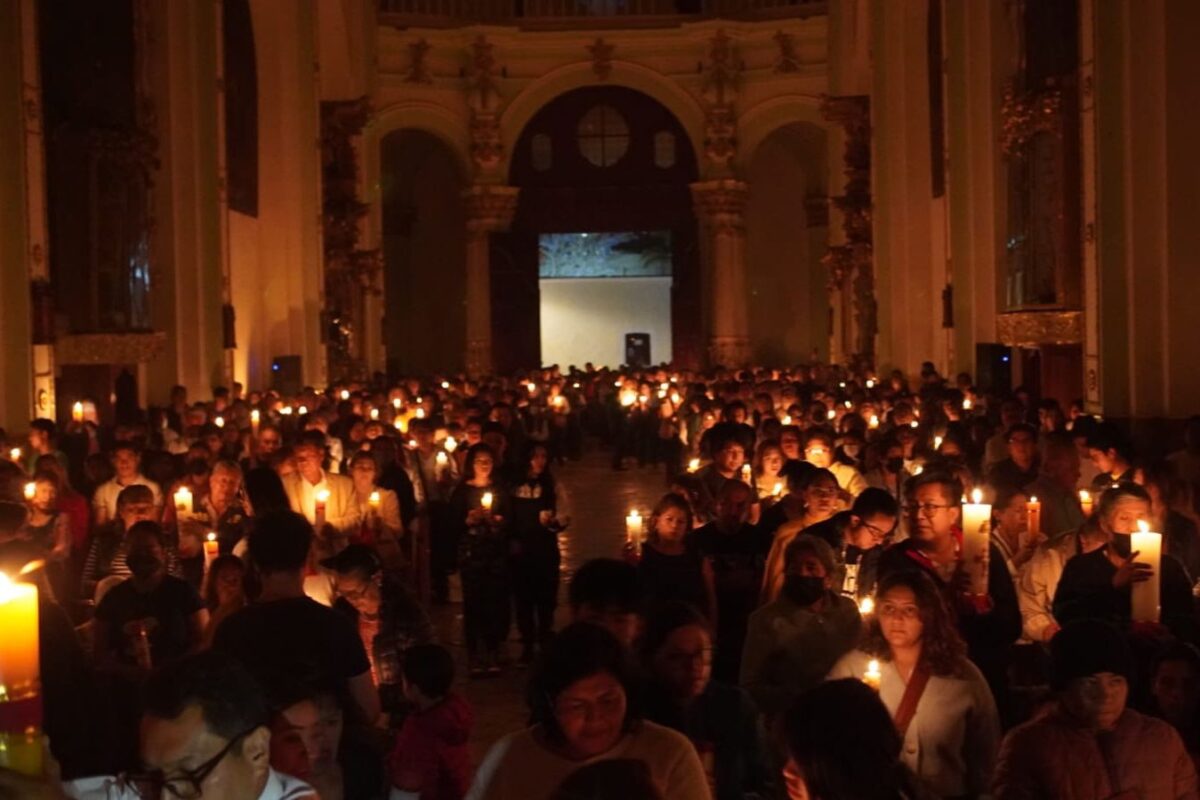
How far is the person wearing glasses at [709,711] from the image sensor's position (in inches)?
222

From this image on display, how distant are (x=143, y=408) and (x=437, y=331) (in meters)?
23.3

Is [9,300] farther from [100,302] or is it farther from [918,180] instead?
[918,180]

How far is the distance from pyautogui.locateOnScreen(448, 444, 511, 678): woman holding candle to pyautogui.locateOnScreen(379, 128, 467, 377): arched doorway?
106 feet

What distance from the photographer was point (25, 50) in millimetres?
16516

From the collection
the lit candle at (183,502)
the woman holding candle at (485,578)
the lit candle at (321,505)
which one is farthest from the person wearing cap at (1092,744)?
the woman holding candle at (485,578)

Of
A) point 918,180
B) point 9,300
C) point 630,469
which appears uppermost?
point 918,180

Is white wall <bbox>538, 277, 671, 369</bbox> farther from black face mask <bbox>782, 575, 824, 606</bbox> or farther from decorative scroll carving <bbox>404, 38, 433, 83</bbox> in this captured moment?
black face mask <bbox>782, 575, 824, 606</bbox>

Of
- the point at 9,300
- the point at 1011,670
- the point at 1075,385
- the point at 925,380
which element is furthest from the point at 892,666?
the point at 925,380

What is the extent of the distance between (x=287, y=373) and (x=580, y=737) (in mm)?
24688

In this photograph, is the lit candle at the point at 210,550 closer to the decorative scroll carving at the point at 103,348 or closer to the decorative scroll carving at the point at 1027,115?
the decorative scroll carving at the point at 103,348

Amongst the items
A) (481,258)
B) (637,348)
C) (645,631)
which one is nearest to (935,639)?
(645,631)

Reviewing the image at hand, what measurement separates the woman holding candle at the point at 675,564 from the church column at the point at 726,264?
32.3 metres

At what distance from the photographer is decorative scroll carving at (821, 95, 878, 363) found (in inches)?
1229

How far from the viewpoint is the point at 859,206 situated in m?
Answer: 31.3
